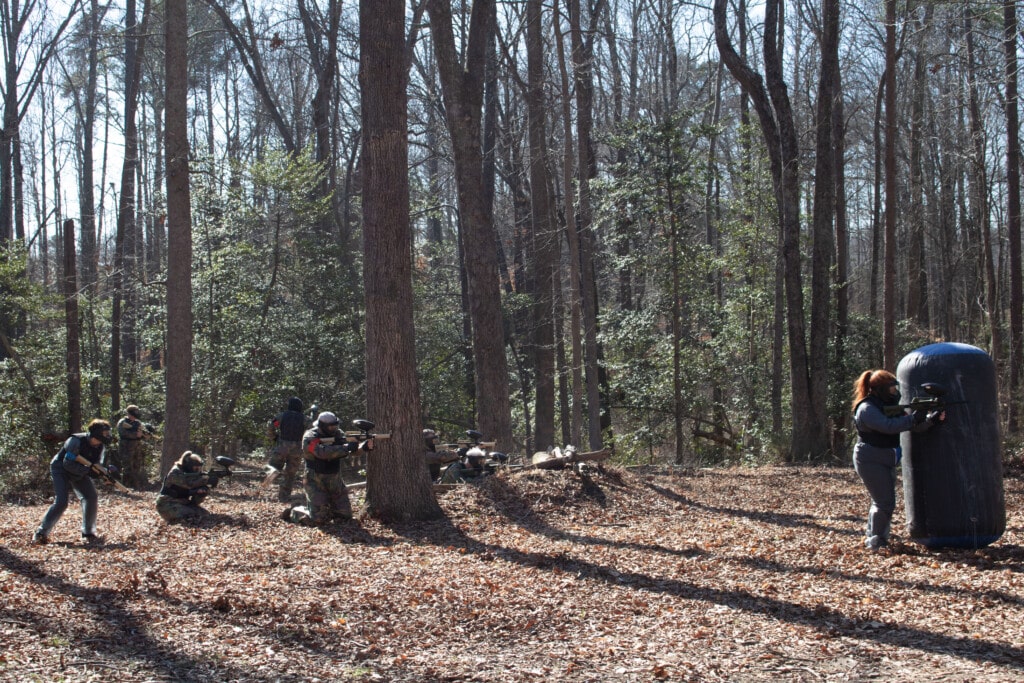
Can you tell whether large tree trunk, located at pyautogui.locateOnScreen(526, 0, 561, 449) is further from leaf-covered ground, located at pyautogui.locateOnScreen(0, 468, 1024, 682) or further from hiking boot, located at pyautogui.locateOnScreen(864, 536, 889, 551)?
hiking boot, located at pyautogui.locateOnScreen(864, 536, 889, 551)

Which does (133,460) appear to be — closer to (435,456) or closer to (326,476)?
(435,456)

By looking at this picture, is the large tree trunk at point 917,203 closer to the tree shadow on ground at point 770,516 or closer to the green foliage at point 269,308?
the green foliage at point 269,308

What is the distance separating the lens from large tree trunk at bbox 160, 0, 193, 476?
15656 millimetres

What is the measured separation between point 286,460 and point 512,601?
25.2ft

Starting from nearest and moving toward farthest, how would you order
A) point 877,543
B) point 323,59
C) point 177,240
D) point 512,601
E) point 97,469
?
1. point 512,601
2. point 877,543
3. point 97,469
4. point 177,240
5. point 323,59

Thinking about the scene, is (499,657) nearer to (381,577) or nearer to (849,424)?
(381,577)

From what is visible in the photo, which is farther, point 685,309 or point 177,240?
point 685,309

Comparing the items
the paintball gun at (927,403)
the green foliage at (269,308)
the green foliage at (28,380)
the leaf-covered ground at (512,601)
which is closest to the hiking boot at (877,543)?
the leaf-covered ground at (512,601)

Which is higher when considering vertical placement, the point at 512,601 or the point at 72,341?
the point at 72,341

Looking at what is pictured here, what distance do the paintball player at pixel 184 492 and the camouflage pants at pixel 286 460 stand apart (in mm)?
2268

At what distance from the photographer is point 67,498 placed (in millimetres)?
10008

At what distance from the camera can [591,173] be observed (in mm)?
25656

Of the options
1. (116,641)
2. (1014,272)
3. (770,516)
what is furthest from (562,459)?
(1014,272)

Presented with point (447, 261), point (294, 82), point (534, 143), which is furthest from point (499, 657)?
point (294, 82)
